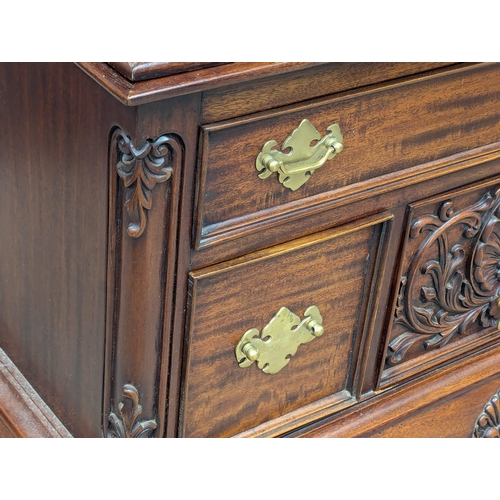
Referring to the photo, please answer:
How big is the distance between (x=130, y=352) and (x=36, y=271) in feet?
0.54

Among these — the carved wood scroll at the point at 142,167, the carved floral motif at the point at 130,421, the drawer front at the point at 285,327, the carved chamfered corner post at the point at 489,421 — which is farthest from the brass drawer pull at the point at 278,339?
the carved chamfered corner post at the point at 489,421

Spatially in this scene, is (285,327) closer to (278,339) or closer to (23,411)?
(278,339)

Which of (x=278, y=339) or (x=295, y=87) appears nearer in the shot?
(x=295, y=87)

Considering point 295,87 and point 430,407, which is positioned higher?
point 295,87

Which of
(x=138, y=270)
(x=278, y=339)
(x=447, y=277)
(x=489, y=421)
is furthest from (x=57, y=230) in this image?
(x=489, y=421)

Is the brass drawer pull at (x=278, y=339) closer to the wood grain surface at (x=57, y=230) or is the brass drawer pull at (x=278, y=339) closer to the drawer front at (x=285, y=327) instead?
the drawer front at (x=285, y=327)

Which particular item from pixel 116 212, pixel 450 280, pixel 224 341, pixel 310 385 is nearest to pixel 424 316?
pixel 450 280

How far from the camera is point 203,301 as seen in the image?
0.82 meters

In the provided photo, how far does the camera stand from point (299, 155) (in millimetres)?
789

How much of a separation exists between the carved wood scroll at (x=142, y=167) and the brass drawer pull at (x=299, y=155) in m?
0.09

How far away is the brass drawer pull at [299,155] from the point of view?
77 centimetres

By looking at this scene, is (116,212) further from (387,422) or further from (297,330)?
(387,422)

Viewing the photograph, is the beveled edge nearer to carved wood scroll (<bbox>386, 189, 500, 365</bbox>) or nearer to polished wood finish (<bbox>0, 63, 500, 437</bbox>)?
polished wood finish (<bbox>0, 63, 500, 437</bbox>)

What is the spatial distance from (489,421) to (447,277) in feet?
0.82
